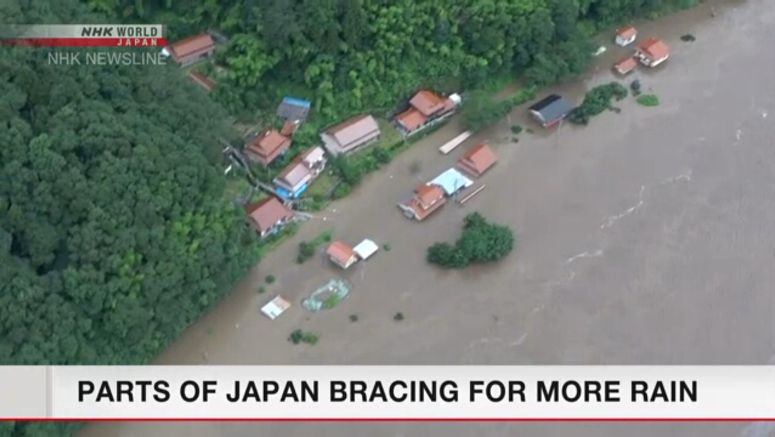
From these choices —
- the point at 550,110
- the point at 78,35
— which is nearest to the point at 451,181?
the point at 550,110

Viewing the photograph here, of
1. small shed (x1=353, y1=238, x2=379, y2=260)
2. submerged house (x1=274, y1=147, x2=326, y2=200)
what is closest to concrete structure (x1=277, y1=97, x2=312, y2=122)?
submerged house (x1=274, y1=147, x2=326, y2=200)

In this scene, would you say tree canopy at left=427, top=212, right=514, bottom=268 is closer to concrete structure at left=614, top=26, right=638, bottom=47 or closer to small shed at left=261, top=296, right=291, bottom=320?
small shed at left=261, top=296, right=291, bottom=320

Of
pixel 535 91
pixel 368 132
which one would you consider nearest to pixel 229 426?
pixel 368 132

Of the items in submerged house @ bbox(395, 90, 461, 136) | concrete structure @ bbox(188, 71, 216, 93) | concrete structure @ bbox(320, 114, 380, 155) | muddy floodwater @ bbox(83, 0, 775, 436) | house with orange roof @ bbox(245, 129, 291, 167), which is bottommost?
muddy floodwater @ bbox(83, 0, 775, 436)

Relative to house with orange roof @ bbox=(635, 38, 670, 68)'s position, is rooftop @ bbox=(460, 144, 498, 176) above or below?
above

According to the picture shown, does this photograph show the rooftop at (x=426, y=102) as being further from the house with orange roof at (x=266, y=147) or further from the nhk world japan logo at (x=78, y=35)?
the nhk world japan logo at (x=78, y=35)
